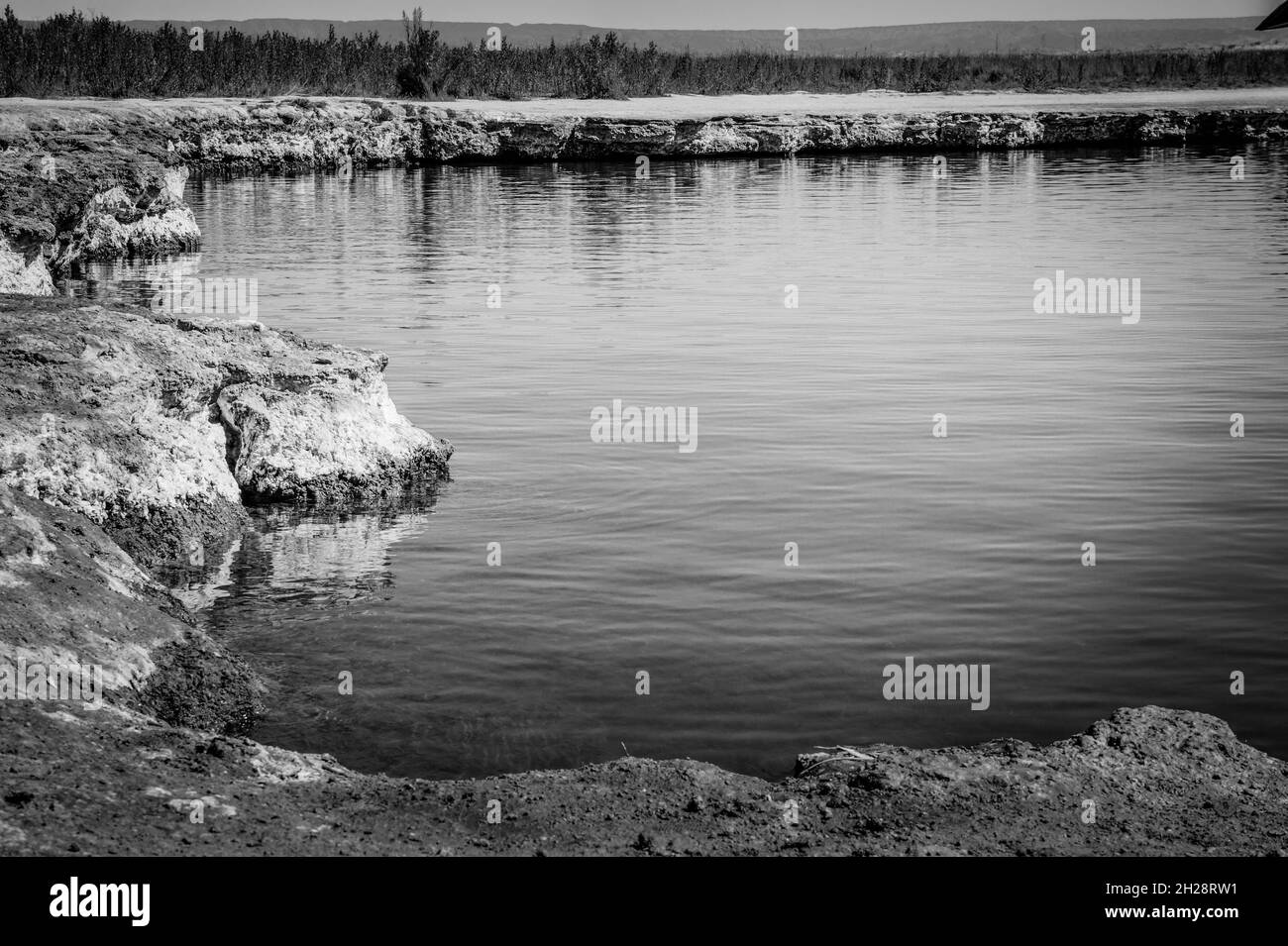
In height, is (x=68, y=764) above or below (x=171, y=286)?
below

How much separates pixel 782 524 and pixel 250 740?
6.25 m

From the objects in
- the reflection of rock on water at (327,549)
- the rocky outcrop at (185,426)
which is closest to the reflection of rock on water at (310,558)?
the reflection of rock on water at (327,549)

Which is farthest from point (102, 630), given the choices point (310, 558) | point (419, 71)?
point (419, 71)

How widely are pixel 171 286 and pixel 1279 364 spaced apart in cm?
2008

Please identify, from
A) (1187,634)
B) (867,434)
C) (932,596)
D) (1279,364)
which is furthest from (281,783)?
(1279,364)

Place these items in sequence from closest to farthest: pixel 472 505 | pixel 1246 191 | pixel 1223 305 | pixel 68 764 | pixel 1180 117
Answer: pixel 68 764, pixel 472 505, pixel 1223 305, pixel 1246 191, pixel 1180 117

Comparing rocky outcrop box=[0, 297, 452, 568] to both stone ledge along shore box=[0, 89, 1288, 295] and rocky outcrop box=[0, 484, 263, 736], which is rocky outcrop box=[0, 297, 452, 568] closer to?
rocky outcrop box=[0, 484, 263, 736]

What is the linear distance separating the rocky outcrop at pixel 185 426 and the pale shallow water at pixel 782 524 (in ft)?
1.74

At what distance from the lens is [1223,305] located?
24188mm

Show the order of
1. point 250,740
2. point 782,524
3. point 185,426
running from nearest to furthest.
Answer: point 250,740 < point 185,426 < point 782,524

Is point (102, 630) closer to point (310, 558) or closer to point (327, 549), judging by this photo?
point (310, 558)

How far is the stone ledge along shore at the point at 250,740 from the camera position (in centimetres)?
583

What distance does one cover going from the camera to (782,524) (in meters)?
12.4
